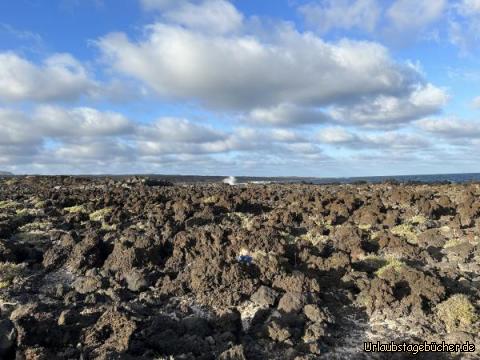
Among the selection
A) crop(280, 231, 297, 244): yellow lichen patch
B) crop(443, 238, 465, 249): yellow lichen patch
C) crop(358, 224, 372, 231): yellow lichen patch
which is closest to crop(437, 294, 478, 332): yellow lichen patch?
crop(443, 238, 465, 249): yellow lichen patch

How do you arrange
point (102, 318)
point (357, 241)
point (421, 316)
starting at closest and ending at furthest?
1. point (102, 318)
2. point (421, 316)
3. point (357, 241)

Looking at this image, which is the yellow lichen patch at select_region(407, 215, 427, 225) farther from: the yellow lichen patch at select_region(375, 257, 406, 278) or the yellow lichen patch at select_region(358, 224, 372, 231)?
the yellow lichen patch at select_region(375, 257, 406, 278)

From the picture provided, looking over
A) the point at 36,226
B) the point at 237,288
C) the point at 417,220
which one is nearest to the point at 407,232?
the point at 417,220

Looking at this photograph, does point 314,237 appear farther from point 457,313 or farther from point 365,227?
point 457,313

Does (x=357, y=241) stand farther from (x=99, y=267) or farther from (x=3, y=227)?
(x=3, y=227)

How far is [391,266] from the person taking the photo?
13.0 m

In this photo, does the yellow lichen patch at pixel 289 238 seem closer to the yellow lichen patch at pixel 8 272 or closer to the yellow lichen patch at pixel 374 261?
the yellow lichen patch at pixel 374 261

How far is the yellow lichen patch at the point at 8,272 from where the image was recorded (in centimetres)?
1280

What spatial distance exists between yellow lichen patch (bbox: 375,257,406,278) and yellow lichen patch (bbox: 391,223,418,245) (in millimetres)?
3038

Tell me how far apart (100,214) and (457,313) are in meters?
16.9

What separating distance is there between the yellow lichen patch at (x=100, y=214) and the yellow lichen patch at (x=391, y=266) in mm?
12776

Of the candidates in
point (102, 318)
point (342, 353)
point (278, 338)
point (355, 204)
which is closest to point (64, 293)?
point (102, 318)

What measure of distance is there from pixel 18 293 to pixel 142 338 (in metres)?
5.02

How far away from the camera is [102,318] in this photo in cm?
870
